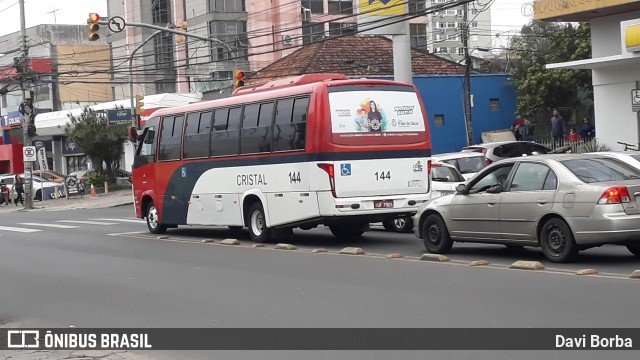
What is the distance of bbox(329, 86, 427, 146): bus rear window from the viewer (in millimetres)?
16953

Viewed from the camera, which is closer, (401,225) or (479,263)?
(479,263)

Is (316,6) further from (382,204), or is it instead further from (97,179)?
(382,204)

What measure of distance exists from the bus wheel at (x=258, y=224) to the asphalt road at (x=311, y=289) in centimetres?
47

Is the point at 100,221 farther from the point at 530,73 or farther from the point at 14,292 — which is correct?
the point at 530,73

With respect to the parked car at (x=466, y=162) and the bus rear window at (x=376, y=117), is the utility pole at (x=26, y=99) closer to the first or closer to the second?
the parked car at (x=466, y=162)

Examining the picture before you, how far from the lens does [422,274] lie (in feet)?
41.1

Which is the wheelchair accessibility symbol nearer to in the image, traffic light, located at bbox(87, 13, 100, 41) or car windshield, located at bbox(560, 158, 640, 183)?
car windshield, located at bbox(560, 158, 640, 183)

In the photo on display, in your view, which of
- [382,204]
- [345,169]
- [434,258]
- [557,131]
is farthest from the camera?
[557,131]

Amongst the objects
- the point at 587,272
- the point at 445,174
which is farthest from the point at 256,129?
the point at 587,272

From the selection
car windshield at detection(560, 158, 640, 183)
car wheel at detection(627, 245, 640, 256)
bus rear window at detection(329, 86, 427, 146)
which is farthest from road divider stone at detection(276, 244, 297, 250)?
car wheel at detection(627, 245, 640, 256)

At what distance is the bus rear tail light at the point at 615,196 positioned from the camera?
12.0 m

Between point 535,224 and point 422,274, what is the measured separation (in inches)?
72.8

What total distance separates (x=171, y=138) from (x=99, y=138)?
96.7 feet

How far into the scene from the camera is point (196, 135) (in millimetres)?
20750
